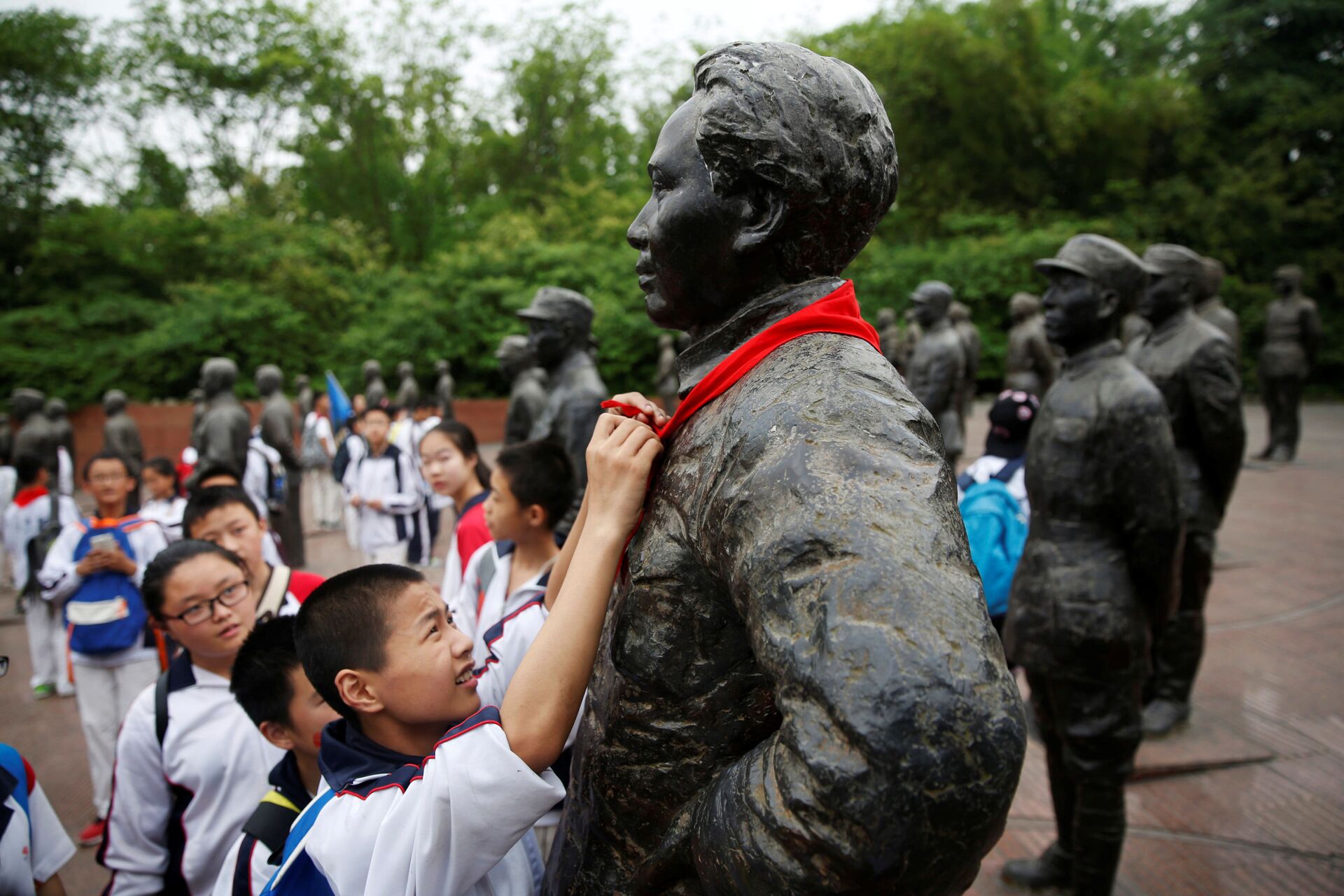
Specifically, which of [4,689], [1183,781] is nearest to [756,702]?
[1183,781]

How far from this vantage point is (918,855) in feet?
2.72

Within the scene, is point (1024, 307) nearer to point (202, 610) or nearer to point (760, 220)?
point (202, 610)

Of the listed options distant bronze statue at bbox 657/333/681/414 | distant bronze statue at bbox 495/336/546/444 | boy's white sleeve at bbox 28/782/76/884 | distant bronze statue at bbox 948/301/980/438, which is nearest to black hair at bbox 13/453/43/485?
distant bronze statue at bbox 495/336/546/444

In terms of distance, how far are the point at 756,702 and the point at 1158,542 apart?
2496mm

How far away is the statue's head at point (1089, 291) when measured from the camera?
11.0ft

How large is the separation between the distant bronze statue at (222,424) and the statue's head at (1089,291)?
631 cm

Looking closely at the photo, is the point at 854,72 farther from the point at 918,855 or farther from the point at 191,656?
the point at 191,656

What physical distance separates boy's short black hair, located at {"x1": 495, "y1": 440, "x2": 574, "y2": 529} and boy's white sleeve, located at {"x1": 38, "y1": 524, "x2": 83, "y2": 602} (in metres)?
2.44

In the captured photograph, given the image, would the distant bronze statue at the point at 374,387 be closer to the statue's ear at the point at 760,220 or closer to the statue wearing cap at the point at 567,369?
the statue wearing cap at the point at 567,369

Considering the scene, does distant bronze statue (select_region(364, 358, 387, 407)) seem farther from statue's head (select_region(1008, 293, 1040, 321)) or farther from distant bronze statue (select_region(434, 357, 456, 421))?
statue's head (select_region(1008, 293, 1040, 321))

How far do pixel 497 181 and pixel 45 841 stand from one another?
26.2 meters

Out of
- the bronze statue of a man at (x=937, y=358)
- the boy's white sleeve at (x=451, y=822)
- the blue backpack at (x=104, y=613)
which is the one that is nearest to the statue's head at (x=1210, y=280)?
the bronze statue of a man at (x=937, y=358)

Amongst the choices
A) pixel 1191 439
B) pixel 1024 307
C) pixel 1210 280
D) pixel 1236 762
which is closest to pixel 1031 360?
pixel 1024 307

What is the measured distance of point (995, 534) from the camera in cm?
444
